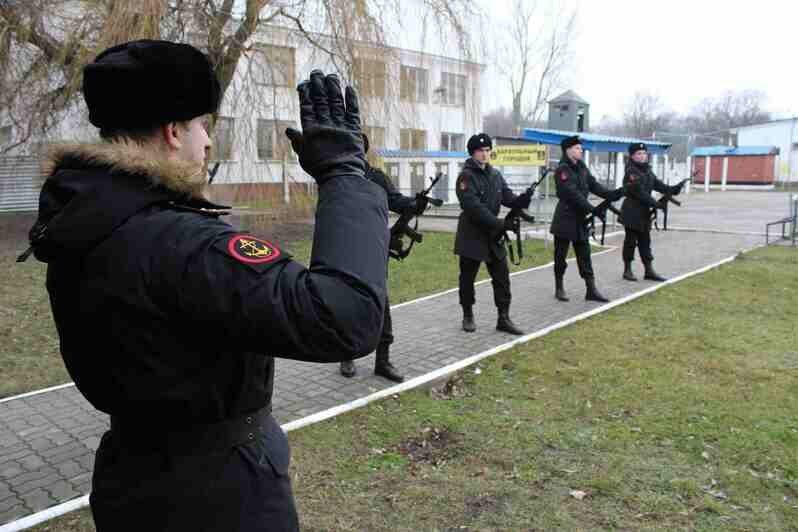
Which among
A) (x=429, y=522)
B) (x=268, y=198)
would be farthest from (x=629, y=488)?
(x=268, y=198)

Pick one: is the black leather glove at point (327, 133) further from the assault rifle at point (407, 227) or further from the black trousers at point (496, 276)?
the black trousers at point (496, 276)

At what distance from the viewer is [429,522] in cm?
315

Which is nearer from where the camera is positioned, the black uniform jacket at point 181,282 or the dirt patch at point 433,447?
the black uniform jacket at point 181,282

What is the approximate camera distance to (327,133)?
1.34 meters

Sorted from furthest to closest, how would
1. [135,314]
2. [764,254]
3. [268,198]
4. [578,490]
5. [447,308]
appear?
[764,254] < [268,198] < [447,308] < [578,490] < [135,314]

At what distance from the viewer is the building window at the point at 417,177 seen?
25.4m

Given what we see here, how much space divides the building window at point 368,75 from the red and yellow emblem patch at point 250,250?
9465 mm

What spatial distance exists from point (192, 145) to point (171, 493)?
2.50 feet

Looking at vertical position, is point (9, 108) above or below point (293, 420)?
above

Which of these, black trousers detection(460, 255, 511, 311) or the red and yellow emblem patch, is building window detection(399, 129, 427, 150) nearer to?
black trousers detection(460, 255, 511, 311)

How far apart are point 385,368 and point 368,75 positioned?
647cm

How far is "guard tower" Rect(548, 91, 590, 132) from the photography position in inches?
982

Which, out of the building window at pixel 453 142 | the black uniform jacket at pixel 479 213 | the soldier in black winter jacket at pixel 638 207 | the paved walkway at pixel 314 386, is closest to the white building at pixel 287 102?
the soldier in black winter jacket at pixel 638 207

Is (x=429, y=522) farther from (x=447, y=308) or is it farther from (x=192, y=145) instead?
(x=447, y=308)
